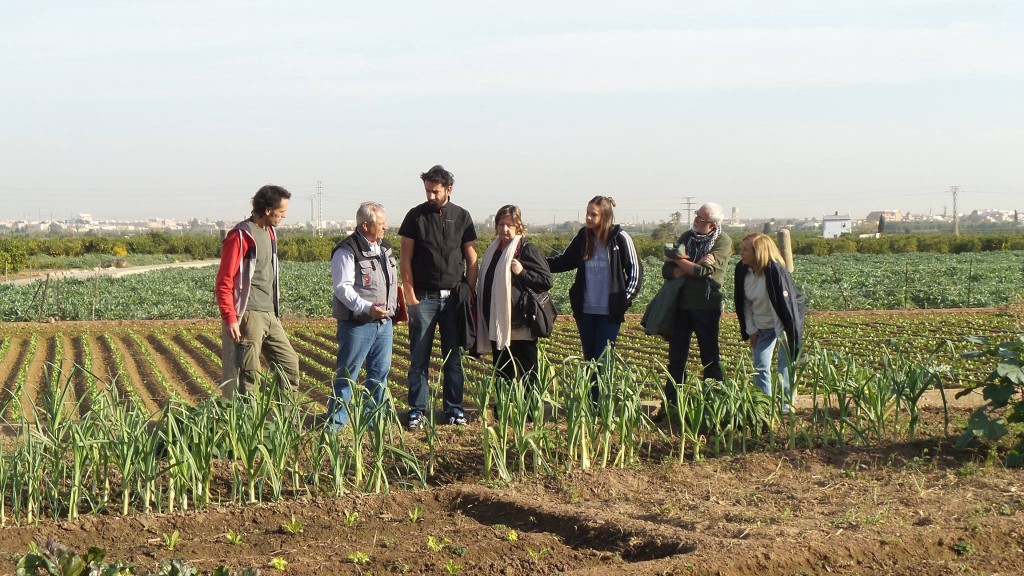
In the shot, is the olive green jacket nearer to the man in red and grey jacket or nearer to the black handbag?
the black handbag

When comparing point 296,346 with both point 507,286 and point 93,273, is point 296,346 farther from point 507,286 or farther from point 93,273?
point 93,273

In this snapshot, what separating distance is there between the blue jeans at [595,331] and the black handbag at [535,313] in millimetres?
260

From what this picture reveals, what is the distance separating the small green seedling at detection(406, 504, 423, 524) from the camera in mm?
4027

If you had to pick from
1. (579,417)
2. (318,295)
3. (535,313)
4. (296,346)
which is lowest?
(296,346)

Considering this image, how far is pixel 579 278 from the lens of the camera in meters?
6.18

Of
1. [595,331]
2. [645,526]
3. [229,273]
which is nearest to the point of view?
[645,526]

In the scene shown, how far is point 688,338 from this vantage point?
620 cm

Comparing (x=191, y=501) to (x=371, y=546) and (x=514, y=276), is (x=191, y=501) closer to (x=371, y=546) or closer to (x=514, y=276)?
(x=371, y=546)

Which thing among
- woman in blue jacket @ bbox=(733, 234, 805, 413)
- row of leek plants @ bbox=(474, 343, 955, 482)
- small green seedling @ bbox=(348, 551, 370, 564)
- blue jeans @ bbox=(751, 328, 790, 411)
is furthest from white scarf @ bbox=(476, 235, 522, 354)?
small green seedling @ bbox=(348, 551, 370, 564)

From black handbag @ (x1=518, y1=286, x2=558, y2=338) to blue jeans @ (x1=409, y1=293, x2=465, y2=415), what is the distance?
0.40 meters

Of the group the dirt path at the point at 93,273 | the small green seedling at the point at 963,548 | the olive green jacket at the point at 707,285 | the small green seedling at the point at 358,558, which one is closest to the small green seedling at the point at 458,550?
the small green seedling at the point at 358,558

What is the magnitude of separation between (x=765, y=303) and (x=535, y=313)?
138 centimetres

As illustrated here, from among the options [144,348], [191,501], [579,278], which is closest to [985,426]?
[579,278]

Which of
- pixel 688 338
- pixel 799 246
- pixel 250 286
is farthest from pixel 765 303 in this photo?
pixel 799 246
